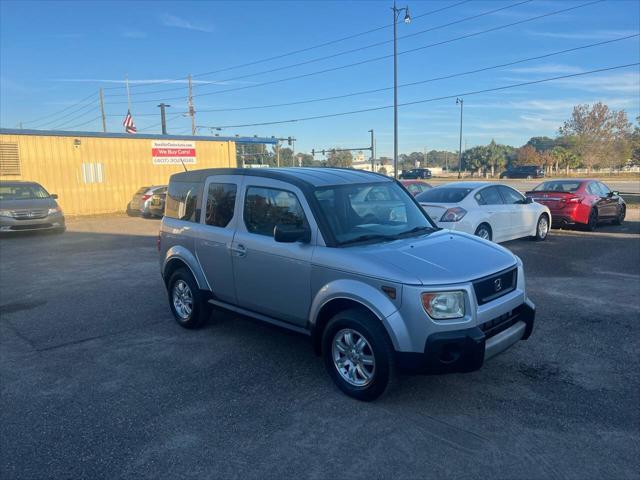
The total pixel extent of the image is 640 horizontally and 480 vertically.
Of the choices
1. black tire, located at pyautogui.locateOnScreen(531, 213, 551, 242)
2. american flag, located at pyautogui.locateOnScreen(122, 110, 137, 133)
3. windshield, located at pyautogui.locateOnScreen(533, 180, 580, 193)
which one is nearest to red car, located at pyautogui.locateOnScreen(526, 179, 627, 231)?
windshield, located at pyautogui.locateOnScreen(533, 180, 580, 193)

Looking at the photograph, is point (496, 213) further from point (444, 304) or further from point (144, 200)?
point (144, 200)

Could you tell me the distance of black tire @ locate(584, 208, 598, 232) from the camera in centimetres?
1352

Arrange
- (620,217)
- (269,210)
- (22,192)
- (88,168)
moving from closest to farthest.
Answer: (269,210), (620,217), (22,192), (88,168)

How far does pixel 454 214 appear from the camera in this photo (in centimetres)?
1009

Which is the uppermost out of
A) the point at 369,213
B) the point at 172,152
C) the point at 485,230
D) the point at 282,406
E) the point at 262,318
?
the point at 172,152

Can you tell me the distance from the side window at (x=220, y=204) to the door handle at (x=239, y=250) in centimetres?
37

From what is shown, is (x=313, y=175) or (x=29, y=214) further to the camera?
(x=29, y=214)

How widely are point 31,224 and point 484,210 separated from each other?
12743mm

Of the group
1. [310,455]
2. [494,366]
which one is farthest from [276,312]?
[494,366]

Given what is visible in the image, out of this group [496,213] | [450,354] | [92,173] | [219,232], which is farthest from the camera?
[92,173]

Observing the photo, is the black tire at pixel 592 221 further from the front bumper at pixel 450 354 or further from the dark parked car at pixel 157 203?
the dark parked car at pixel 157 203

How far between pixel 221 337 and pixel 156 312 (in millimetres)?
1592

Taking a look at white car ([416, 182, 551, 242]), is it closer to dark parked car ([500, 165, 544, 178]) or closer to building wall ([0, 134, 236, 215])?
building wall ([0, 134, 236, 215])

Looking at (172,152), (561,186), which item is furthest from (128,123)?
(561,186)
